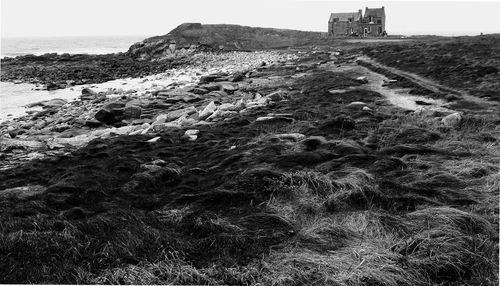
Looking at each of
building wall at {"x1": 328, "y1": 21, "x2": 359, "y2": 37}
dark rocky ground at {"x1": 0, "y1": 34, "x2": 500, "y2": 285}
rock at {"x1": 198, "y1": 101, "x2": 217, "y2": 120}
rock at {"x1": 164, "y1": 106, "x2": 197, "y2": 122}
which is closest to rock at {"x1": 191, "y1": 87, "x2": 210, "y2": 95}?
rock at {"x1": 164, "y1": 106, "x2": 197, "y2": 122}

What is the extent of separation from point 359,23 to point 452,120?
7300 cm

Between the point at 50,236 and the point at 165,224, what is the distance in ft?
4.71

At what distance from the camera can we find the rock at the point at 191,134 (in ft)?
32.2

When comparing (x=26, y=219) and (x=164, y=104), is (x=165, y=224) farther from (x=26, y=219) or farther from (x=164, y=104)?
(x=164, y=104)

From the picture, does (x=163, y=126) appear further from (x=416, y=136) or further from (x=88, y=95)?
(x=88, y=95)

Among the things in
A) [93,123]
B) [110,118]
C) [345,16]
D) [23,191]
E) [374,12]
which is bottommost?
[23,191]

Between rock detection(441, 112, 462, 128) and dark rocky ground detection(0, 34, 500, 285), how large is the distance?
0.21ft

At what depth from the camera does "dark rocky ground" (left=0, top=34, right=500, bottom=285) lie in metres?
3.77

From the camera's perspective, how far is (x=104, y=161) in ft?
26.9

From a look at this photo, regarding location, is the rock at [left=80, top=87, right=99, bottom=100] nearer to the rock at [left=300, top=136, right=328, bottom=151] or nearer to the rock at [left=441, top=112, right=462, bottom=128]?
the rock at [left=300, top=136, right=328, bottom=151]

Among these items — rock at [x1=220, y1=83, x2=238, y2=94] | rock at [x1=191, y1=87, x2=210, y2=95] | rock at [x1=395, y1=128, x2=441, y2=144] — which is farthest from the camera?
rock at [x1=220, y1=83, x2=238, y2=94]

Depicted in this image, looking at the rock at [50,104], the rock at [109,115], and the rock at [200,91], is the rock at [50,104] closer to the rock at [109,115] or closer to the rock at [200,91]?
the rock at [109,115]

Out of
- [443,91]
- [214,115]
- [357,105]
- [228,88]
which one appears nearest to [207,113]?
[214,115]

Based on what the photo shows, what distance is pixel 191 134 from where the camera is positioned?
10.1 metres
